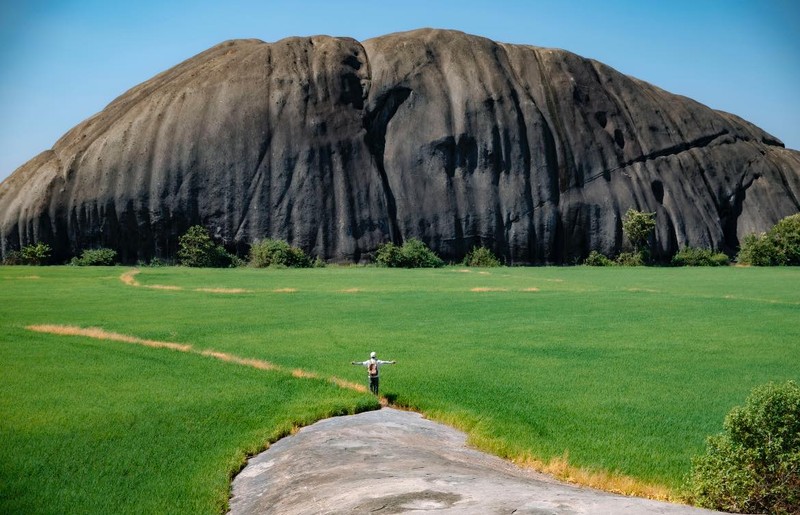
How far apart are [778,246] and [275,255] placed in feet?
143

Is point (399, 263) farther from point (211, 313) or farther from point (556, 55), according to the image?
point (211, 313)

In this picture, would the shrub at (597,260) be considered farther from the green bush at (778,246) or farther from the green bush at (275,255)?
the green bush at (275,255)

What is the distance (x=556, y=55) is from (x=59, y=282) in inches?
2010

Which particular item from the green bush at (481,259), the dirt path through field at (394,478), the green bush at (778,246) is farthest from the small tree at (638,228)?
the dirt path through field at (394,478)

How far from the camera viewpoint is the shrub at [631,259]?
67.7m

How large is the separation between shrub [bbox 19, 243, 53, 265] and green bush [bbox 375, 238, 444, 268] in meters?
25.5

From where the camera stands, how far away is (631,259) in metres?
67.8

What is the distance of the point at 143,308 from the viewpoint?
31219mm

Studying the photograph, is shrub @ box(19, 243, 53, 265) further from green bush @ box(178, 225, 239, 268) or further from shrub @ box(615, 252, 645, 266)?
shrub @ box(615, 252, 645, 266)

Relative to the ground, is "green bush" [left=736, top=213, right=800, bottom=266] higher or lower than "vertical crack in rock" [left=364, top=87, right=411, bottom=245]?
lower

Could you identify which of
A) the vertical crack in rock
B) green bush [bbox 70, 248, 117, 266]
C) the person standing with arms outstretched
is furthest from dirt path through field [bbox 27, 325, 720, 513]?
the vertical crack in rock

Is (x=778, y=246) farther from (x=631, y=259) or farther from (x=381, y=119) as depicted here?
(x=381, y=119)

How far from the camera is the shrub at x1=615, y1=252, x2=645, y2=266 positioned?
6769 centimetres

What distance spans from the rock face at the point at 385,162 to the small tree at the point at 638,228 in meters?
1.04
